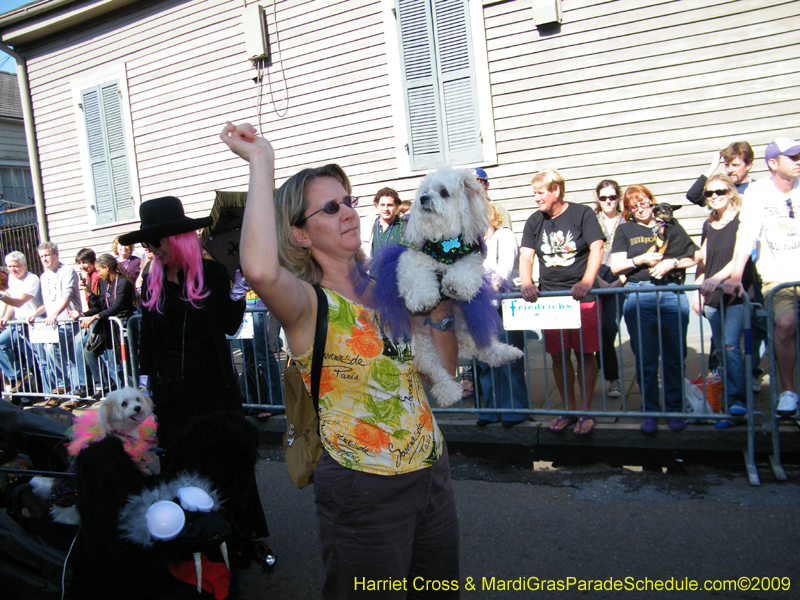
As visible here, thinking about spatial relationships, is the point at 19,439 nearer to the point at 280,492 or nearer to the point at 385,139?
the point at 280,492

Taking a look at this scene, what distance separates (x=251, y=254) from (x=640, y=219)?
4.74 m

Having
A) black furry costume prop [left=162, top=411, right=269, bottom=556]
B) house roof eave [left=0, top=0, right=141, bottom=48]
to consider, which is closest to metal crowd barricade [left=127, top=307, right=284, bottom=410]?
black furry costume prop [left=162, top=411, right=269, bottom=556]

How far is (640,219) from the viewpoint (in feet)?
18.0

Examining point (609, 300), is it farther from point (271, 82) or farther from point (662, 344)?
point (271, 82)

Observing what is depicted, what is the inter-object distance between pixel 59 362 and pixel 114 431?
5645 mm

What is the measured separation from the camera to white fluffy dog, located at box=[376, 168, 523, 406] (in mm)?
1986

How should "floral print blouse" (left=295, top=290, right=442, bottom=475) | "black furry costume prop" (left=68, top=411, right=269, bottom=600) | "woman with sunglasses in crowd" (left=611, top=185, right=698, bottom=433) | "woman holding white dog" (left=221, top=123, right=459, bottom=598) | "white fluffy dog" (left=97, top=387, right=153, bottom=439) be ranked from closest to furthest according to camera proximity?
"woman holding white dog" (left=221, top=123, right=459, bottom=598) → "floral print blouse" (left=295, top=290, right=442, bottom=475) → "black furry costume prop" (left=68, top=411, right=269, bottom=600) → "white fluffy dog" (left=97, top=387, right=153, bottom=439) → "woman with sunglasses in crowd" (left=611, top=185, right=698, bottom=433)

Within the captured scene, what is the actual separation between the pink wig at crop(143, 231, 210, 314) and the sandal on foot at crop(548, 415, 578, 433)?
Result: 306 cm

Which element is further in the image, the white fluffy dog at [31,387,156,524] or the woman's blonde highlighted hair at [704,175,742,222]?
the woman's blonde highlighted hair at [704,175,742,222]

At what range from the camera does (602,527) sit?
12.1 ft

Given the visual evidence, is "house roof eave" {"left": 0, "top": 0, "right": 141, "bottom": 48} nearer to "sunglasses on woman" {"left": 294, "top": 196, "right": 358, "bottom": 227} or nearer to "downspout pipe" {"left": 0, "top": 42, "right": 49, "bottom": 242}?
"downspout pipe" {"left": 0, "top": 42, "right": 49, "bottom": 242}

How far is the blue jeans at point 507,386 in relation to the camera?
5148mm

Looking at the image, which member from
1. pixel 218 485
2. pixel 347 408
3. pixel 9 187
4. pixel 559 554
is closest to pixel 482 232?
pixel 347 408

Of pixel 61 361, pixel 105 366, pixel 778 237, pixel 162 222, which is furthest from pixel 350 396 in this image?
pixel 61 361
